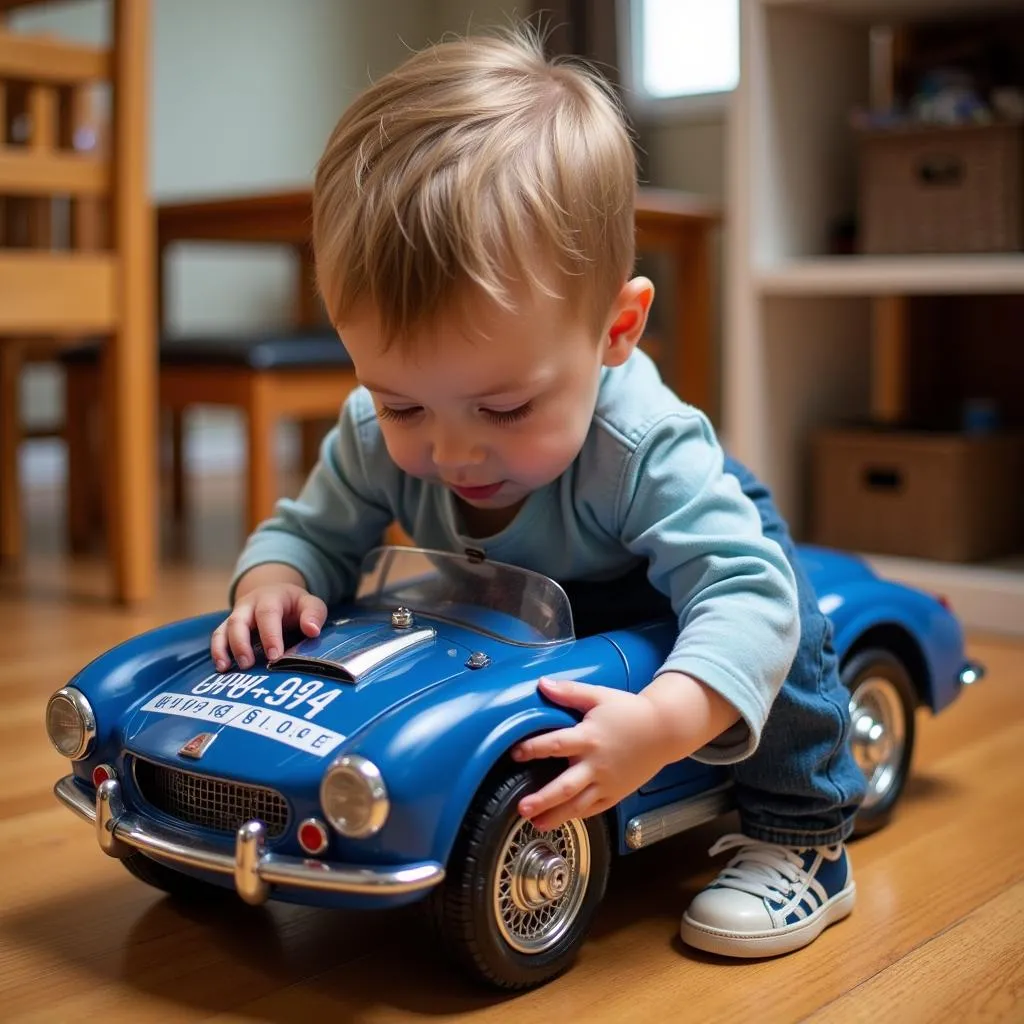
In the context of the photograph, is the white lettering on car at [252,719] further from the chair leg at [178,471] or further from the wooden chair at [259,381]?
the chair leg at [178,471]

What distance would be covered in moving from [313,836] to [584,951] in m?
0.21

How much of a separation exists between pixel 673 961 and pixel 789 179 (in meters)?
1.33

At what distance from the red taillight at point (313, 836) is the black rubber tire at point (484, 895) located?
66 mm

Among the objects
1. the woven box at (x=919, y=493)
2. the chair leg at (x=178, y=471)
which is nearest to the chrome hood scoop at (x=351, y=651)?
the woven box at (x=919, y=493)

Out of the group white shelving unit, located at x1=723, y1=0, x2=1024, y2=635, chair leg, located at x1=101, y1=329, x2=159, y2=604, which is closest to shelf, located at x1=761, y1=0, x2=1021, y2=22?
white shelving unit, located at x1=723, y1=0, x2=1024, y2=635

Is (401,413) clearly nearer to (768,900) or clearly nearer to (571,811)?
(571,811)

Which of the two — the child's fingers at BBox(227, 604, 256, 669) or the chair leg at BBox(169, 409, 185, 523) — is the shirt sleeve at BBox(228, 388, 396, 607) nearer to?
the child's fingers at BBox(227, 604, 256, 669)

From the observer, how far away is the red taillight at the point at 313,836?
0.73m

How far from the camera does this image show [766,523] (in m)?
0.98

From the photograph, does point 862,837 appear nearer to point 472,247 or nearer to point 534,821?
point 534,821

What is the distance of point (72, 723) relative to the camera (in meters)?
0.85

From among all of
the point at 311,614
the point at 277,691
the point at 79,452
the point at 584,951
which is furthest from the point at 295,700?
the point at 79,452

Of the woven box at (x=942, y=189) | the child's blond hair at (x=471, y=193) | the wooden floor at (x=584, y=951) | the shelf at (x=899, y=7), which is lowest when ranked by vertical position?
the wooden floor at (x=584, y=951)

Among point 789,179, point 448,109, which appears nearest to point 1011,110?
point 789,179
